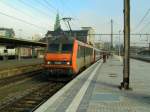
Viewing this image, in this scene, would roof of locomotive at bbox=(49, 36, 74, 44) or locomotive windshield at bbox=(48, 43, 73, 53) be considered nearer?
locomotive windshield at bbox=(48, 43, 73, 53)

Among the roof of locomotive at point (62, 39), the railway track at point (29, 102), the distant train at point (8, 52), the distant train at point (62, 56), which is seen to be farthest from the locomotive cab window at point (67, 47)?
the distant train at point (8, 52)

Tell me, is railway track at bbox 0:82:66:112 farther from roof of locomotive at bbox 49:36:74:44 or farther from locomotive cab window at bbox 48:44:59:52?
roof of locomotive at bbox 49:36:74:44

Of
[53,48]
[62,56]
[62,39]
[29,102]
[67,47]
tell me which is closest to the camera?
[29,102]

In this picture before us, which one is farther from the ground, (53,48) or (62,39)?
(62,39)

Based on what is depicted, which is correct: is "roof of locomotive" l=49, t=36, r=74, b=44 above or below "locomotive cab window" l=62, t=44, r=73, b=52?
above

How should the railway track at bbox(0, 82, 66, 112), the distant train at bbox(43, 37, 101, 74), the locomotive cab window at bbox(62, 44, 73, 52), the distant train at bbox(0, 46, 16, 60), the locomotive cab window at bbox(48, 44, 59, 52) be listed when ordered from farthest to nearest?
the distant train at bbox(0, 46, 16, 60) < the locomotive cab window at bbox(48, 44, 59, 52) < the locomotive cab window at bbox(62, 44, 73, 52) < the distant train at bbox(43, 37, 101, 74) < the railway track at bbox(0, 82, 66, 112)

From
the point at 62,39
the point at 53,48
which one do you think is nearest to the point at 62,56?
the point at 53,48

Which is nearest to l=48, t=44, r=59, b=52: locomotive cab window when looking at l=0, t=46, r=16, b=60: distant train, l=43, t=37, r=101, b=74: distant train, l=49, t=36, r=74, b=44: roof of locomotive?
l=43, t=37, r=101, b=74: distant train

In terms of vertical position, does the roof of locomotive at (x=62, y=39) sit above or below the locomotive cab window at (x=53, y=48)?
above

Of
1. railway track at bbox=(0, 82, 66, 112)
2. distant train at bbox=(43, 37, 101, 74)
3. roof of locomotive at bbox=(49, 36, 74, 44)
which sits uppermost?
roof of locomotive at bbox=(49, 36, 74, 44)

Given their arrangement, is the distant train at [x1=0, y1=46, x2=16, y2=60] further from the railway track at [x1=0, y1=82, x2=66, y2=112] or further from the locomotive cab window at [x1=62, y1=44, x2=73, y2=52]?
the railway track at [x1=0, y1=82, x2=66, y2=112]

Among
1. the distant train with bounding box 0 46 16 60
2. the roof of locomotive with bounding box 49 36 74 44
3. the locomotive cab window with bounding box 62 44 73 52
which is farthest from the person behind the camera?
the distant train with bounding box 0 46 16 60

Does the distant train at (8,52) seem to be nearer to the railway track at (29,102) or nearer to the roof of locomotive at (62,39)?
the roof of locomotive at (62,39)

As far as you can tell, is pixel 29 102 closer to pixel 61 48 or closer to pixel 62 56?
pixel 62 56
